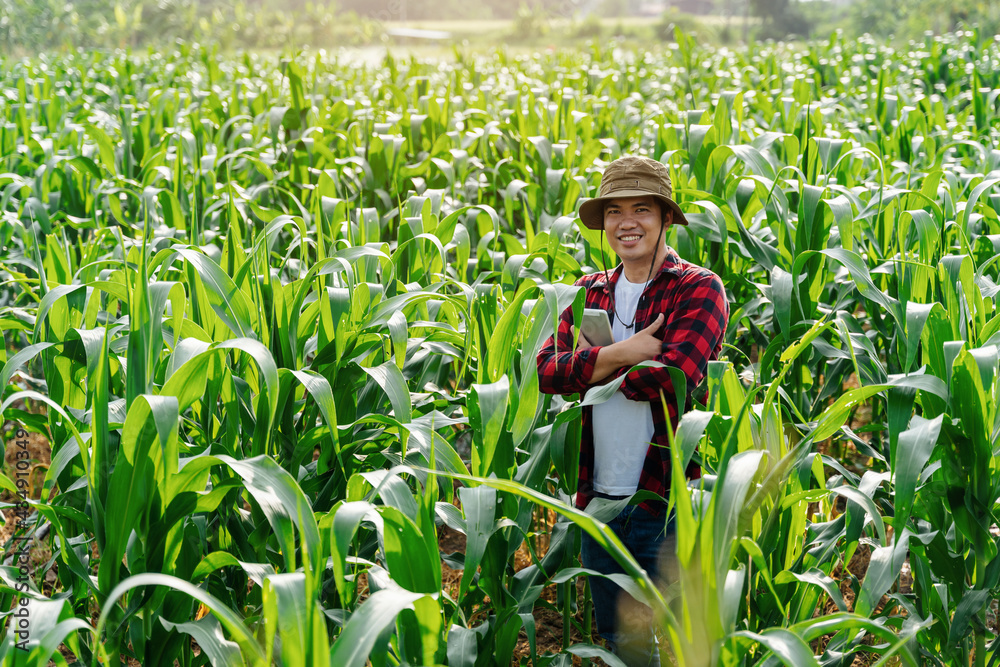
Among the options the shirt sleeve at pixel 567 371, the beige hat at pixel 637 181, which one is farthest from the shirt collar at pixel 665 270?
the shirt sleeve at pixel 567 371

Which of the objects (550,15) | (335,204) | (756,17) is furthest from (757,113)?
(550,15)

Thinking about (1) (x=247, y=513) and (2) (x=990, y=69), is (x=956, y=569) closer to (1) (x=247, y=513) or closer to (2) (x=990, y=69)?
(1) (x=247, y=513)

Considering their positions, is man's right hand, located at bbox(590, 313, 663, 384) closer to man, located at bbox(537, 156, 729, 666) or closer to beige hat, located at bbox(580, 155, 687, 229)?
man, located at bbox(537, 156, 729, 666)

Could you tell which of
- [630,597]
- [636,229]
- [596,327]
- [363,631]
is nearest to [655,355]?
[596,327]

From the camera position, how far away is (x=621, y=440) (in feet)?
5.74

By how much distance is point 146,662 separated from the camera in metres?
1.34

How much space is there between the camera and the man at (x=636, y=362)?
167cm

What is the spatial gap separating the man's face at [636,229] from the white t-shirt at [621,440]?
0.32 metres

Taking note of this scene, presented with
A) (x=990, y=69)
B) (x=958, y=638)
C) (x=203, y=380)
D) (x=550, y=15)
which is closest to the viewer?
(x=203, y=380)

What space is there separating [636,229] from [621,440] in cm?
46

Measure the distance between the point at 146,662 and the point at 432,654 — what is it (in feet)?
1.78

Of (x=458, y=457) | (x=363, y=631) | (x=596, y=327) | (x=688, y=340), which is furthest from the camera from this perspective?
(x=596, y=327)

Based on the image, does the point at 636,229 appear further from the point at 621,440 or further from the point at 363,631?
the point at 363,631

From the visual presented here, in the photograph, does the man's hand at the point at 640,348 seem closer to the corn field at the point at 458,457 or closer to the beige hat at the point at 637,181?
the corn field at the point at 458,457
